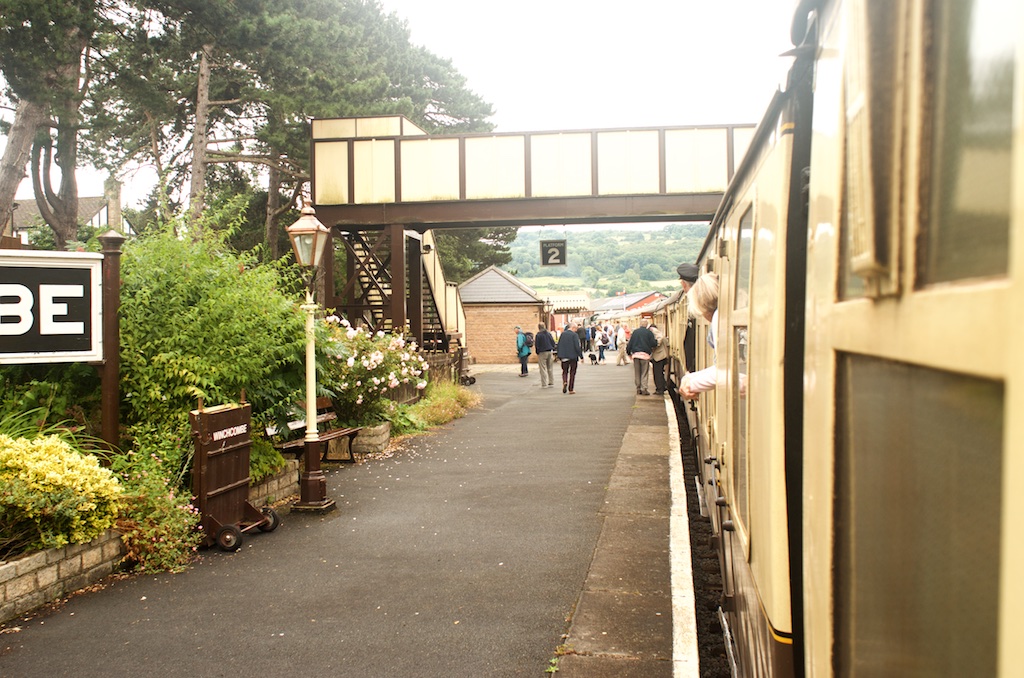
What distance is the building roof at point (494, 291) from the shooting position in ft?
138

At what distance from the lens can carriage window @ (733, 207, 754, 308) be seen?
10.7 feet

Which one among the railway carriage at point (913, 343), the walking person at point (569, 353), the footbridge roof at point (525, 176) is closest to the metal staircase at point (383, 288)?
the footbridge roof at point (525, 176)

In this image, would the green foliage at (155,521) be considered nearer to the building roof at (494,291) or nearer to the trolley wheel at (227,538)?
the trolley wheel at (227,538)

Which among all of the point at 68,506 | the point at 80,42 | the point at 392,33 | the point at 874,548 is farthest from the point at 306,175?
the point at 874,548

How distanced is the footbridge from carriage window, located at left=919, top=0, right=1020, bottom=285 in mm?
18791

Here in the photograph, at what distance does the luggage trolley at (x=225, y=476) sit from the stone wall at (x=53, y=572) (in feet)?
2.48

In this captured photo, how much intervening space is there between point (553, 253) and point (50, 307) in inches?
781

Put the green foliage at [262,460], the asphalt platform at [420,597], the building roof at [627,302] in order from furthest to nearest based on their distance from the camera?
1. the building roof at [627,302]
2. the green foliage at [262,460]
3. the asphalt platform at [420,597]

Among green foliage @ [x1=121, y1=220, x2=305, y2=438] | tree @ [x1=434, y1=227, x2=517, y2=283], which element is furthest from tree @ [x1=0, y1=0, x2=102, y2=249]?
tree @ [x1=434, y1=227, x2=517, y2=283]

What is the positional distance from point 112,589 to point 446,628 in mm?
2396

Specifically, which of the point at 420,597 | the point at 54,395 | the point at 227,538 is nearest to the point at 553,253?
the point at 54,395

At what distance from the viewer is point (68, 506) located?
215 inches

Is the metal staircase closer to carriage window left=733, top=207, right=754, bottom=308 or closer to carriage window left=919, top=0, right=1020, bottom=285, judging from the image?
carriage window left=733, top=207, right=754, bottom=308

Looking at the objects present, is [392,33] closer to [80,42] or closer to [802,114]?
[80,42]
